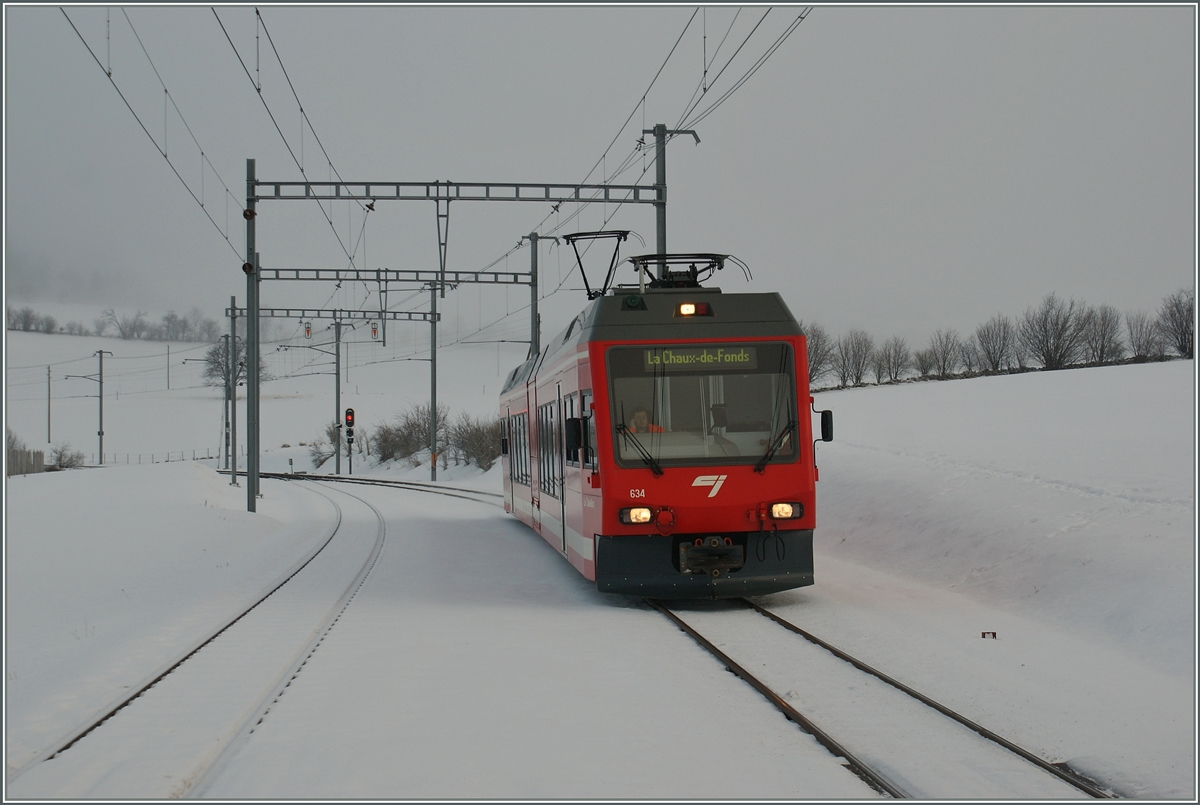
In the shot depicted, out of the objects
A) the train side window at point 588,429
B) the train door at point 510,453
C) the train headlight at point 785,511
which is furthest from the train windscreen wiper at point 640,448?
the train door at point 510,453

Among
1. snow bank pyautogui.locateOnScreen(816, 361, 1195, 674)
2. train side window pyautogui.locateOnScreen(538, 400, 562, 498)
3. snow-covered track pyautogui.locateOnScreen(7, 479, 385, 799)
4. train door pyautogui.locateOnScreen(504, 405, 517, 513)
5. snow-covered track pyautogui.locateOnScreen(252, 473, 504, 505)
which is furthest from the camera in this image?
snow-covered track pyautogui.locateOnScreen(252, 473, 504, 505)

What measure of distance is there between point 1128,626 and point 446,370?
604 feet

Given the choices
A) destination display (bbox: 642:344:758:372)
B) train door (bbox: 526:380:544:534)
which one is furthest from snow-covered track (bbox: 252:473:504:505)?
destination display (bbox: 642:344:758:372)

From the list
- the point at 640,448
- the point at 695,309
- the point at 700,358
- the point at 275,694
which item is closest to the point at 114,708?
the point at 275,694

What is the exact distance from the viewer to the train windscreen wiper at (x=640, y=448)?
10898mm

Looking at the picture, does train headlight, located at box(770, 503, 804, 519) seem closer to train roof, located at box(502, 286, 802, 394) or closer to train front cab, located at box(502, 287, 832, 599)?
train front cab, located at box(502, 287, 832, 599)

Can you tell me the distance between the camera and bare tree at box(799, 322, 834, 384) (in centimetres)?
6496

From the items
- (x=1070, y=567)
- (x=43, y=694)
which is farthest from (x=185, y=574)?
(x=1070, y=567)

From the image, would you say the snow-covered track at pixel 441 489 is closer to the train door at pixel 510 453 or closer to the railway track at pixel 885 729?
the train door at pixel 510 453

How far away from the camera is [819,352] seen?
216 ft

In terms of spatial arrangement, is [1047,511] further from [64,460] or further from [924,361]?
[64,460]

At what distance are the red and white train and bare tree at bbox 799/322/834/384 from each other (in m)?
53.4

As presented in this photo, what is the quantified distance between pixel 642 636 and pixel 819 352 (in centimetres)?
5792

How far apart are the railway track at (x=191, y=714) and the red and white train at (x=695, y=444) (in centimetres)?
319
